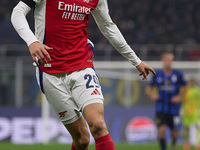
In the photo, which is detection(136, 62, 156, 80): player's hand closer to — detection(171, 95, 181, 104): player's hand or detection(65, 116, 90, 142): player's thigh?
detection(65, 116, 90, 142): player's thigh

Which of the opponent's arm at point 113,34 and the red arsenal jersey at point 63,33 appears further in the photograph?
the opponent's arm at point 113,34

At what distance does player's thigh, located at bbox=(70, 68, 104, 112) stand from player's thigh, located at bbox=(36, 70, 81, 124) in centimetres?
10

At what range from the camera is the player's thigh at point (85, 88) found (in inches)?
156

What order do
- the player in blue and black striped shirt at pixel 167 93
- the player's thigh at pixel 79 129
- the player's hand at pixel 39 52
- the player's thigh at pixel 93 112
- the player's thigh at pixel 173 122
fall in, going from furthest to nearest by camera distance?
the player's thigh at pixel 173 122
the player in blue and black striped shirt at pixel 167 93
the player's thigh at pixel 79 129
the player's thigh at pixel 93 112
the player's hand at pixel 39 52

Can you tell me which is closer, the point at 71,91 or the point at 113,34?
the point at 71,91

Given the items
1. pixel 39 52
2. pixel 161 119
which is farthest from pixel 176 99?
pixel 39 52

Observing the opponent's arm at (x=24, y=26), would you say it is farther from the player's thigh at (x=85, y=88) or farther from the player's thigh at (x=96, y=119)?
the player's thigh at (x=96, y=119)

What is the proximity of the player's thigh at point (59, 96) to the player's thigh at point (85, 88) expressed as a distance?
96 millimetres

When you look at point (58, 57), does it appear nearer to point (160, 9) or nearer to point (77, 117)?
point (77, 117)

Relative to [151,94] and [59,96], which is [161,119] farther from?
[59,96]

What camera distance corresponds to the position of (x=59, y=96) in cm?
417

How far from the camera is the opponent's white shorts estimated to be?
13.1ft

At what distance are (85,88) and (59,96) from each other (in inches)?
10.9

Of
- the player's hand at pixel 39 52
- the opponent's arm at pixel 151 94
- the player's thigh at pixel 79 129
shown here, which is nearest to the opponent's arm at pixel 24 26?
the player's hand at pixel 39 52
